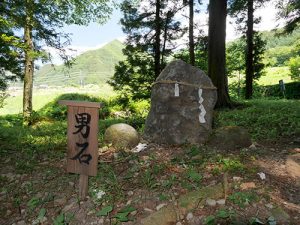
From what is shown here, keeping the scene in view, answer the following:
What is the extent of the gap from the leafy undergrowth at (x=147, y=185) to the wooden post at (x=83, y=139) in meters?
0.39

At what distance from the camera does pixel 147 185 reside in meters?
4.23

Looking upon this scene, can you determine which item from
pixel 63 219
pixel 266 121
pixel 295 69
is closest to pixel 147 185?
pixel 63 219

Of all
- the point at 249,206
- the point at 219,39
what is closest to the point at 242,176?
the point at 249,206

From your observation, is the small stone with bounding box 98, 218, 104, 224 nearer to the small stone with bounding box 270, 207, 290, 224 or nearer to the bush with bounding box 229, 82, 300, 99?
the small stone with bounding box 270, 207, 290, 224

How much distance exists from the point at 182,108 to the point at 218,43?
16.0 ft

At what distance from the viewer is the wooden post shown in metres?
3.99

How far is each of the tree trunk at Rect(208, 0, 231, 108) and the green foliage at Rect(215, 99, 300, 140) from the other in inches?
40.8

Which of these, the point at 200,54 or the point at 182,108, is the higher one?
the point at 200,54

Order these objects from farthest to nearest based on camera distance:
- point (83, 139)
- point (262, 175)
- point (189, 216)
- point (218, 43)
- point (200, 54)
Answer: point (200, 54), point (218, 43), point (262, 175), point (83, 139), point (189, 216)

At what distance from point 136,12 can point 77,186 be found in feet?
39.6

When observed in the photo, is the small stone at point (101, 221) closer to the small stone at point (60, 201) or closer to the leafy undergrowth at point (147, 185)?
the leafy undergrowth at point (147, 185)

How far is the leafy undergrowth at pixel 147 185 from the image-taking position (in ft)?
12.4

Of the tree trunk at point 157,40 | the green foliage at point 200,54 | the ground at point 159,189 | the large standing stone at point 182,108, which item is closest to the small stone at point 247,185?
the ground at point 159,189

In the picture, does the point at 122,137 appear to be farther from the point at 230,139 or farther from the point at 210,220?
the point at 210,220
